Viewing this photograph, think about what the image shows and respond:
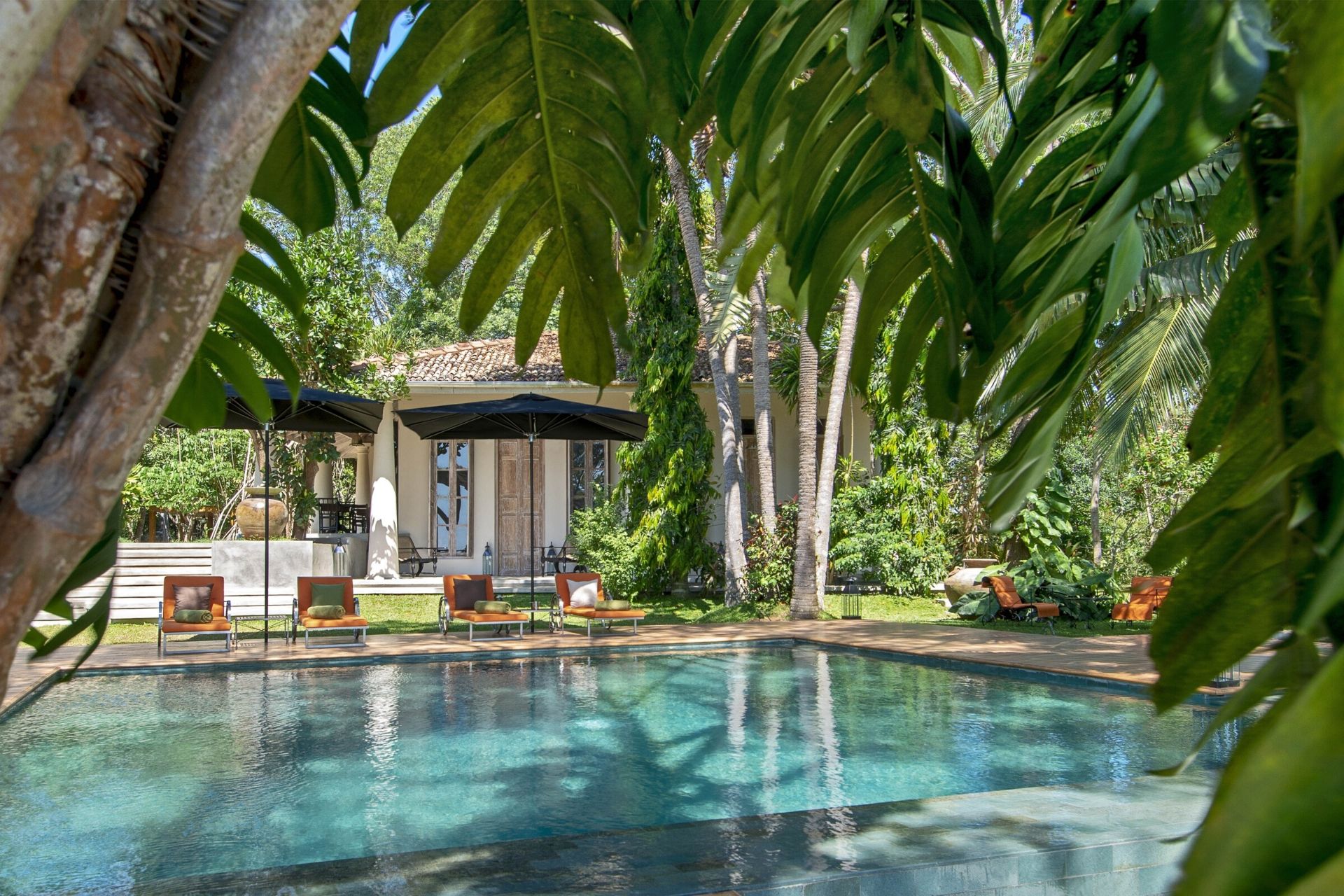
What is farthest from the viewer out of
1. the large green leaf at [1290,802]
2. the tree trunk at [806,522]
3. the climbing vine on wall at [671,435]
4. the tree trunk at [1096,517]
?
the tree trunk at [1096,517]

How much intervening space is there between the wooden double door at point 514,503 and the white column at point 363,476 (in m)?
3.00

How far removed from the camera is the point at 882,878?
14.1 feet

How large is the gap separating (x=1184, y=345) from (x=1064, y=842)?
11351mm

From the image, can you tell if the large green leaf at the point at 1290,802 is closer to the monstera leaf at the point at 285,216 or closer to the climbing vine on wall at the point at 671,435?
the monstera leaf at the point at 285,216

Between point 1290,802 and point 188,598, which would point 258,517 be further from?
point 1290,802

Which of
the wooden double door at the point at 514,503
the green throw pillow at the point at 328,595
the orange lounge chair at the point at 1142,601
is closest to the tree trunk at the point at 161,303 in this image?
the green throw pillow at the point at 328,595

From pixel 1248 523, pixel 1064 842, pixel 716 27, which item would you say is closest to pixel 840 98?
pixel 716 27

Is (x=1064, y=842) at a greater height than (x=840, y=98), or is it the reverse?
(x=840, y=98)

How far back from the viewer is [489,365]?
22031mm

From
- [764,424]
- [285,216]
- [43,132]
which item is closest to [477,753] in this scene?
[285,216]

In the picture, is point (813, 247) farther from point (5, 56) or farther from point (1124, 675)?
point (1124, 675)

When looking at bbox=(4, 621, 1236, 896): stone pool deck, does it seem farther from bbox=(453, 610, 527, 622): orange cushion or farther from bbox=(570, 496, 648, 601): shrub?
bbox=(570, 496, 648, 601): shrub

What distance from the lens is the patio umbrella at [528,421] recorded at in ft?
48.1

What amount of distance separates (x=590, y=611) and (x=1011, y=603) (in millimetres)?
6193
